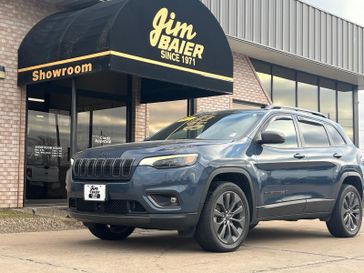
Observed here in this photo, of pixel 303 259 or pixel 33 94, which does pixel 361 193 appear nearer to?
pixel 303 259

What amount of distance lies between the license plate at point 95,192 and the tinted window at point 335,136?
397 cm

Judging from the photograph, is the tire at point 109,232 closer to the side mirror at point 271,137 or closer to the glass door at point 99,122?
the side mirror at point 271,137

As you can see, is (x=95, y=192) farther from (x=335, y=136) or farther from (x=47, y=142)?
(x=47, y=142)

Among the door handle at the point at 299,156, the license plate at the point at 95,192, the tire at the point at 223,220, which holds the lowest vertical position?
the tire at the point at 223,220

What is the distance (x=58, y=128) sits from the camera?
1277 cm

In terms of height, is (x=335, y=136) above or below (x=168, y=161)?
above

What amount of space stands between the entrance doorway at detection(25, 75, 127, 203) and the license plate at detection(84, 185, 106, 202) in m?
5.67

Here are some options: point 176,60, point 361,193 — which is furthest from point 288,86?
point 361,193

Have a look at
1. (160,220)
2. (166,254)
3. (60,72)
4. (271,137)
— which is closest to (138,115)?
(60,72)

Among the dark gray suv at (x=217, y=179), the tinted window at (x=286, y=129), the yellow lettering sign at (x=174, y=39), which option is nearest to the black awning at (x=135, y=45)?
the yellow lettering sign at (x=174, y=39)

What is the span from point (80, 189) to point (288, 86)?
513 inches

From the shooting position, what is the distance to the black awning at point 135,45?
9789 millimetres

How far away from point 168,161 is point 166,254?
1049mm

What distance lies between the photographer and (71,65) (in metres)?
10.2
